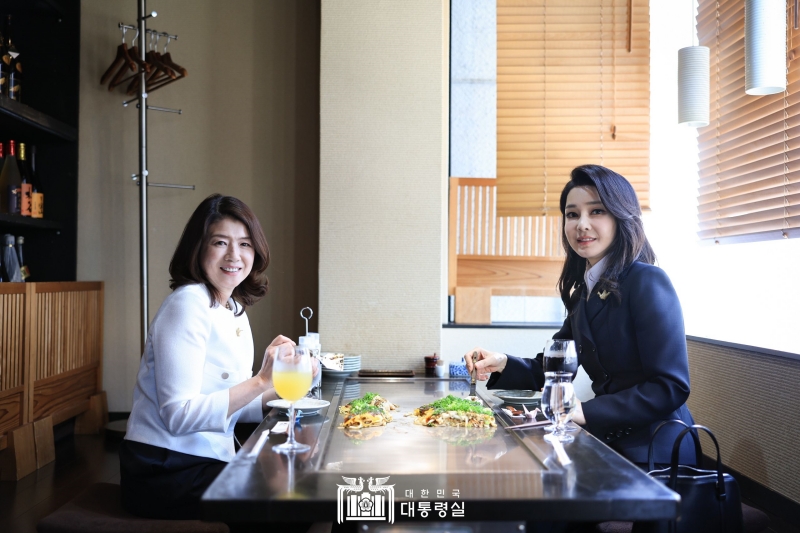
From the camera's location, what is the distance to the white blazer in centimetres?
149

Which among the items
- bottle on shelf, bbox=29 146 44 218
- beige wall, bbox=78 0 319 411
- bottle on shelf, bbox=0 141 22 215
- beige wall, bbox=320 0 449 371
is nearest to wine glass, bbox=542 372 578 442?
beige wall, bbox=320 0 449 371

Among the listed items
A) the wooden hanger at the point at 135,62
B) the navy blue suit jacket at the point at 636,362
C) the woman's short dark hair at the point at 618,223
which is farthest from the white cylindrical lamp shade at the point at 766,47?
the wooden hanger at the point at 135,62

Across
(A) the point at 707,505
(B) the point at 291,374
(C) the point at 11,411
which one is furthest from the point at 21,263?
(A) the point at 707,505

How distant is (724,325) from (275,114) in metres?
2.48

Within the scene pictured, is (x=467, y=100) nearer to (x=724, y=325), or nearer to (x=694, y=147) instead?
(x=694, y=147)

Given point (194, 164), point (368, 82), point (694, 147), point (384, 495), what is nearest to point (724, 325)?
point (694, 147)

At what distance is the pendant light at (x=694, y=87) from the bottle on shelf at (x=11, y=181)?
312cm

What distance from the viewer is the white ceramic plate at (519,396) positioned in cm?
180

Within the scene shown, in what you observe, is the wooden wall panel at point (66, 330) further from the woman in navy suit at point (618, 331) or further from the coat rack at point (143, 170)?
the woman in navy suit at point (618, 331)

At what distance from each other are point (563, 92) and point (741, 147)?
92 cm

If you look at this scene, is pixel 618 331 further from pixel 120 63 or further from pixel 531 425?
pixel 120 63

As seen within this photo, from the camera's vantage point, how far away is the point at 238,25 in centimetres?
365

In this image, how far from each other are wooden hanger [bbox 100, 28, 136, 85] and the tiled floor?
6.23 feet

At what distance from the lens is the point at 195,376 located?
1528 mm
